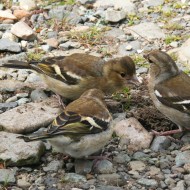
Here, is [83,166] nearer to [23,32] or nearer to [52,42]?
[52,42]

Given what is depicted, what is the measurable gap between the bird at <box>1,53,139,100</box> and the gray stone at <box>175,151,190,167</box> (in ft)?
4.48

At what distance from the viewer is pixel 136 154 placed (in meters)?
6.33

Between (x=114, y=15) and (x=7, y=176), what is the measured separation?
4.77m

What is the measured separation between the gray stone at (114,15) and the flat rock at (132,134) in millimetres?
3254

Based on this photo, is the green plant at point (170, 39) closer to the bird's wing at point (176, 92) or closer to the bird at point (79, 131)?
the bird's wing at point (176, 92)

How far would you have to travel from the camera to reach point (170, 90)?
6.62 m

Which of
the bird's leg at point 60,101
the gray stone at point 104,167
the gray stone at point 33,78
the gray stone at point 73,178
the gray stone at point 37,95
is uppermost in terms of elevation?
the gray stone at point 73,178

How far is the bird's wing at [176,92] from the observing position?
21.2ft

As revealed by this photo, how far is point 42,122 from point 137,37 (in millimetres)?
3127

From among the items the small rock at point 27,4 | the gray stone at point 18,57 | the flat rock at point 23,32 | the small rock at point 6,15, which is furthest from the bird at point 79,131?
the small rock at point 27,4

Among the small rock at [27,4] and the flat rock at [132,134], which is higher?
the flat rock at [132,134]

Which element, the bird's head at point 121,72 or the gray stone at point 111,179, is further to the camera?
the bird's head at point 121,72

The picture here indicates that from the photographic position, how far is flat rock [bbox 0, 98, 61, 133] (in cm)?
660

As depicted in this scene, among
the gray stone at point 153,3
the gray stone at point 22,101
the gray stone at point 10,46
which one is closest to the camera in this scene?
the gray stone at point 22,101
